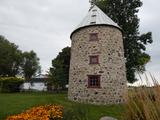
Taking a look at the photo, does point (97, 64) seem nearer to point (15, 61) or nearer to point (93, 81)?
point (93, 81)

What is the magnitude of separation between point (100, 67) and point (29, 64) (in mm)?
43738

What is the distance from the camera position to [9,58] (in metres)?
51.0

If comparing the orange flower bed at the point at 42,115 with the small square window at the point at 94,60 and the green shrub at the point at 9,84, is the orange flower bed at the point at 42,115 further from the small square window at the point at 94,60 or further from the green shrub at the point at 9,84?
the green shrub at the point at 9,84

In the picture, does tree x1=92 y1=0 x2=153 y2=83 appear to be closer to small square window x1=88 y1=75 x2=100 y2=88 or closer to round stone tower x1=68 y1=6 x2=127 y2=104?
round stone tower x1=68 y1=6 x2=127 y2=104

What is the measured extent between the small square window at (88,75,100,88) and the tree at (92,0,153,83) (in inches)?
351

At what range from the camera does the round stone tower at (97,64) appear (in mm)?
21719

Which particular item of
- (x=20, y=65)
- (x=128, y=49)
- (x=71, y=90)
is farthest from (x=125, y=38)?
(x=20, y=65)

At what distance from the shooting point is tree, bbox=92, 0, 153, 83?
1183 inches

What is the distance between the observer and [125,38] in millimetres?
30250

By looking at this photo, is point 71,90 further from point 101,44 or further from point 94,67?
point 101,44

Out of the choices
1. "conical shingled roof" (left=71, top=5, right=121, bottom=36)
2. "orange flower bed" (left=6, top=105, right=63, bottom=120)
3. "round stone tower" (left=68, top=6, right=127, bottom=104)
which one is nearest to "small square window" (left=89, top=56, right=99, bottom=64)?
"round stone tower" (left=68, top=6, right=127, bottom=104)

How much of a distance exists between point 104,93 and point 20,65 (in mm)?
41137

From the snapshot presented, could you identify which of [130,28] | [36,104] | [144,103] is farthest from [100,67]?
[144,103]

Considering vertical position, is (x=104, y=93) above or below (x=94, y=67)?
below
